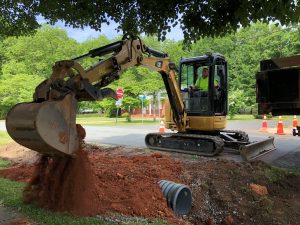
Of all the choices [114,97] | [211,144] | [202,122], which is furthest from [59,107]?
[202,122]

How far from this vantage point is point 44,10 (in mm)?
Answer: 6309

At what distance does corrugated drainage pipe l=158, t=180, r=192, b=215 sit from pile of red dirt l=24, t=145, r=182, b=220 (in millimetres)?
133

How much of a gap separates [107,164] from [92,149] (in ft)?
13.8

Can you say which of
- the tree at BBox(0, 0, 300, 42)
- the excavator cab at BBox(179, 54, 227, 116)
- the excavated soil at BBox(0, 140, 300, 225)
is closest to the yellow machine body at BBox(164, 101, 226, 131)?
the excavator cab at BBox(179, 54, 227, 116)

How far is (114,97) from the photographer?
A: 21.9ft

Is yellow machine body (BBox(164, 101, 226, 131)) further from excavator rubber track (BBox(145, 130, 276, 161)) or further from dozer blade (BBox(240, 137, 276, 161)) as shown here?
dozer blade (BBox(240, 137, 276, 161))

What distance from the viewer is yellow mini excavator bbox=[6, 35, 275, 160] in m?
5.07

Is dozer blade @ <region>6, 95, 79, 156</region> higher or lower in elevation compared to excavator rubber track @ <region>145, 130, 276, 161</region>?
higher

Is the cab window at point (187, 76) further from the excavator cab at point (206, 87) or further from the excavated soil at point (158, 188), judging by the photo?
the excavated soil at point (158, 188)

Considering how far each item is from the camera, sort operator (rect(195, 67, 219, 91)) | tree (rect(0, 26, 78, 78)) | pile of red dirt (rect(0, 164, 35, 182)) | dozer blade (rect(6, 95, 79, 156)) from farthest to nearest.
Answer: tree (rect(0, 26, 78, 78)) → operator (rect(195, 67, 219, 91)) → pile of red dirt (rect(0, 164, 35, 182)) → dozer blade (rect(6, 95, 79, 156))

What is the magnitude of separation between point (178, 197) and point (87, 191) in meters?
1.58

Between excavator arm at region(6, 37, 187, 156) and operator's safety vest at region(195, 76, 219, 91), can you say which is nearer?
excavator arm at region(6, 37, 187, 156)

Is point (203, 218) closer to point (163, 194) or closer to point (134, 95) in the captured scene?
point (163, 194)

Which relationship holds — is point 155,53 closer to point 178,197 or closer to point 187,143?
point 187,143
